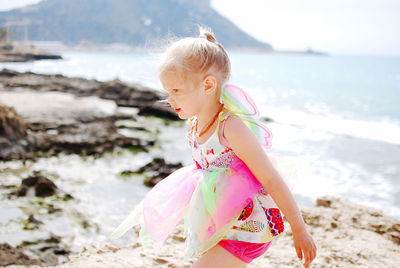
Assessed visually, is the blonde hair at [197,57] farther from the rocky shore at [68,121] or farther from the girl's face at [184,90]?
the rocky shore at [68,121]

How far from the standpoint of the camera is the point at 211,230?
1.55m

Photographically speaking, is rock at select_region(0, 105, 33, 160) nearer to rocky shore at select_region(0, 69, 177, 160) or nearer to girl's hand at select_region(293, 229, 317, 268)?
rocky shore at select_region(0, 69, 177, 160)

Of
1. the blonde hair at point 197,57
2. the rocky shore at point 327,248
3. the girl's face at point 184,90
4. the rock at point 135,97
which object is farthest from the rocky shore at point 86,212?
the blonde hair at point 197,57

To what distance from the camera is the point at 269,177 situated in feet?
5.04

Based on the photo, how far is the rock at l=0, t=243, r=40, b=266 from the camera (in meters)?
3.12

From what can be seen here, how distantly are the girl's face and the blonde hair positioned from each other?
3 cm

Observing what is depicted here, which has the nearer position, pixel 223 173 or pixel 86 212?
pixel 223 173

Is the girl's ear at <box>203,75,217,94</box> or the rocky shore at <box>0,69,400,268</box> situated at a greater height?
the girl's ear at <box>203,75,217,94</box>

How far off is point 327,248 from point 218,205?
151 cm

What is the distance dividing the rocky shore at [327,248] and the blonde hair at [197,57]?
1.38 m

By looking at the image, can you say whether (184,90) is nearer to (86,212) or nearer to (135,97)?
(86,212)

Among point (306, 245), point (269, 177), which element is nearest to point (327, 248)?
point (306, 245)

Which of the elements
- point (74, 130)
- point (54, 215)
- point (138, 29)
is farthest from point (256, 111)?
point (138, 29)

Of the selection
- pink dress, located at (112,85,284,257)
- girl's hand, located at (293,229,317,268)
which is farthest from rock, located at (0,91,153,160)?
girl's hand, located at (293,229,317,268)
